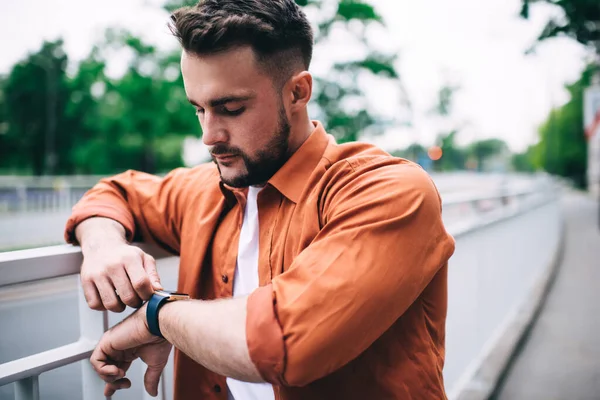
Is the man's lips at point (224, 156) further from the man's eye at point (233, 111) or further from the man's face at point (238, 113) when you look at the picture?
the man's eye at point (233, 111)

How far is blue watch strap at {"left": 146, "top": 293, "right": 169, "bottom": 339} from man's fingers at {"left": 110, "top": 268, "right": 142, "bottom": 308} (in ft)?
0.20

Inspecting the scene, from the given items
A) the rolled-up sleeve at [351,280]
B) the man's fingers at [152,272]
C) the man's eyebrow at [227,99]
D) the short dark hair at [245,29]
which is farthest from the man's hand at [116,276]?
the short dark hair at [245,29]

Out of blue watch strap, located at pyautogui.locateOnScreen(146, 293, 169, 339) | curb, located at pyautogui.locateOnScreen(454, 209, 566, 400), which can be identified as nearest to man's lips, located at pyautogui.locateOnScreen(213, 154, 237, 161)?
blue watch strap, located at pyautogui.locateOnScreen(146, 293, 169, 339)

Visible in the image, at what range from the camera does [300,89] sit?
5.36 feet

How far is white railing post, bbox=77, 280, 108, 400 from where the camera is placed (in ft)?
5.00

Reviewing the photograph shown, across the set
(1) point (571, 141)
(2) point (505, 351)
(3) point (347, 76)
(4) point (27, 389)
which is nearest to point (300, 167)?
(4) point (27, 389)

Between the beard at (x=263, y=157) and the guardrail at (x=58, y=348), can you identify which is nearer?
the guardrail at (x=58, y=348)

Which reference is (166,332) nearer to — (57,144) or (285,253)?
(285,253)

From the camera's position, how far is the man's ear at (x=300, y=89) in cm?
160

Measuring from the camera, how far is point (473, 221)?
399 cm

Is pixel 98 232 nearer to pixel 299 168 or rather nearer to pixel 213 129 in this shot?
pixel 213 129

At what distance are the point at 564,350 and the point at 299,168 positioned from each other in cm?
418

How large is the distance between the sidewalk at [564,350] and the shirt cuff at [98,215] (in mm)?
2996

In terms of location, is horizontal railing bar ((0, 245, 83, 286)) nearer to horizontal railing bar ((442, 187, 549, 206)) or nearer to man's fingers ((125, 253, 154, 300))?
man's fingers ((125, 253, 154, 300))
